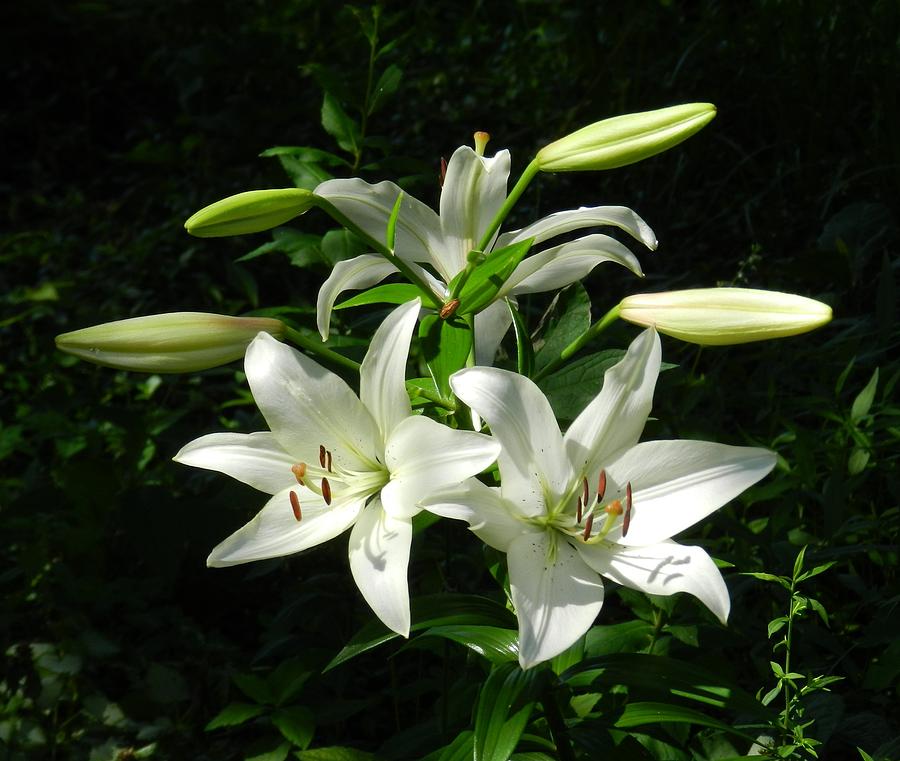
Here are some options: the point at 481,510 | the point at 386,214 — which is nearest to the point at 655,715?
the point at 481,510

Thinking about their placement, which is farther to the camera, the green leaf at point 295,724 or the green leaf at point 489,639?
the green leaf at point 295,724

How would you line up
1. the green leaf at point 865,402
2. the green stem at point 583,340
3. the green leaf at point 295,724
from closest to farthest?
the green stem at point 583,340 < the green leaf at point 295,724 < the green leaf at point 865,402

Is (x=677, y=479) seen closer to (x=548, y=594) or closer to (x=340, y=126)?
(x=548, y=594)

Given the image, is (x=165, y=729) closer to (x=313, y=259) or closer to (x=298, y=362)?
(x=313, y=259)

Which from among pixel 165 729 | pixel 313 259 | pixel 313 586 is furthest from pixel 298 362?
pixel 165 729

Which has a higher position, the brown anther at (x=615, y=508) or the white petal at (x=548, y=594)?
the brown anther at (x=615, y=508)

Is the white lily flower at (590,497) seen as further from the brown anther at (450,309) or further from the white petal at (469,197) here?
the white petal at (469,197)

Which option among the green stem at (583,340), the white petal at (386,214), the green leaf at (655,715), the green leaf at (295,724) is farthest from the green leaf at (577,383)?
the green leaf at (295,724)

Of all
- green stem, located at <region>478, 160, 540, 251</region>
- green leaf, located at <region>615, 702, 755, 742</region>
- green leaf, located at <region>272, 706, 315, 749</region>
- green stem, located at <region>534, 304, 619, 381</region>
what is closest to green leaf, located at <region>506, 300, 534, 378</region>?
green stem, located at <region>534, 304, 619, 381</region>
